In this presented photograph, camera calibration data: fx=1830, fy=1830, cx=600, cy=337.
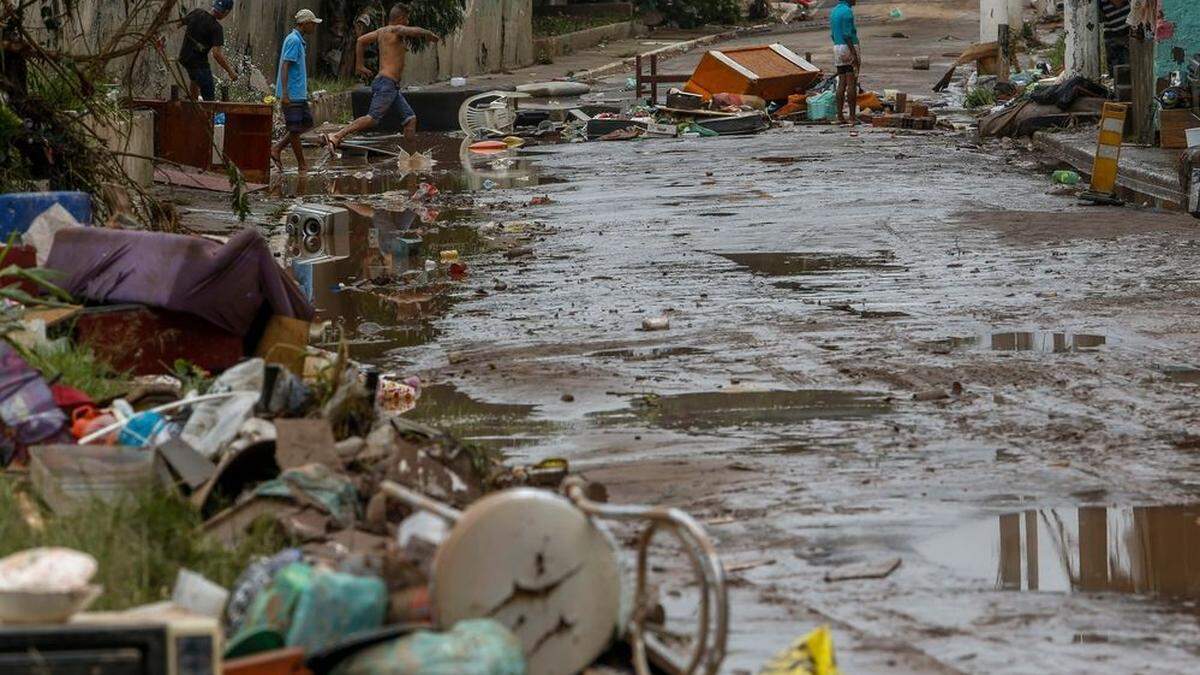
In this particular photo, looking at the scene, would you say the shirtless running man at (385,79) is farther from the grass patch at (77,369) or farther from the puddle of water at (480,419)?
the grass patch at (77,369)

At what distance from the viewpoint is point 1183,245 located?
1285cm

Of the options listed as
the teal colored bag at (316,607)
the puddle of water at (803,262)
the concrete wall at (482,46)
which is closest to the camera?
the teal colored bag at (316,607)

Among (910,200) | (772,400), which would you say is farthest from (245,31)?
(772,400)

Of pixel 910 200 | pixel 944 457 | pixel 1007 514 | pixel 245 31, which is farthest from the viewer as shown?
pixel 245 31

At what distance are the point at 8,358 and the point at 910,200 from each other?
1059cm

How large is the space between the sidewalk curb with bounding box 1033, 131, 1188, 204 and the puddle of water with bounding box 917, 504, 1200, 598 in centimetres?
909

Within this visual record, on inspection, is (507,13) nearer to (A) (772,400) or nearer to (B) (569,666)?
(A) (772,400)

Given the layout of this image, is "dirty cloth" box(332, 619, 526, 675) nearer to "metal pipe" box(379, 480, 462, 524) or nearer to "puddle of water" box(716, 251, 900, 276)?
"metal pipe" box(379, 480, 462, 524)

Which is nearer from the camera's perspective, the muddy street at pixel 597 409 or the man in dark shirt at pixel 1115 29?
the muddy street at pixel 597 409

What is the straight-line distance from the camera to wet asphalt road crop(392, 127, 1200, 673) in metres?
5.57

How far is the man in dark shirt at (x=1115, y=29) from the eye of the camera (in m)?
22.7

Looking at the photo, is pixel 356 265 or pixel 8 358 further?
pixel 356 265

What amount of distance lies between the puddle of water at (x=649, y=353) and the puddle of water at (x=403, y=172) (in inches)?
326

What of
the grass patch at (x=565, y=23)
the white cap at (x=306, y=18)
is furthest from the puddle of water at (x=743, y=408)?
the grass patch at (x=565, y=23)
